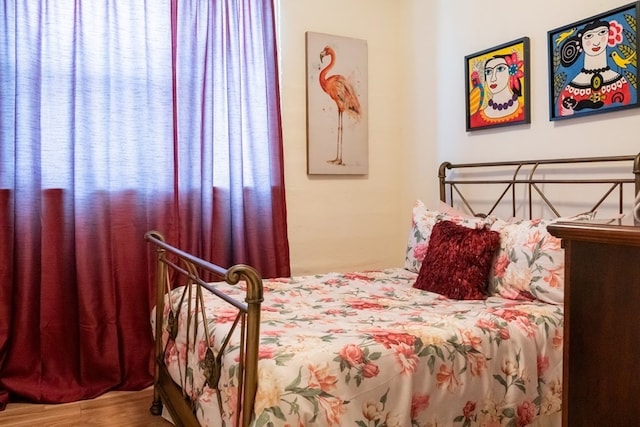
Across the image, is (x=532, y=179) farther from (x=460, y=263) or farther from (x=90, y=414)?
(x=90, y=414)

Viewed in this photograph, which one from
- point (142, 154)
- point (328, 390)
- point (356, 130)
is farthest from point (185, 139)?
point (328, 390)

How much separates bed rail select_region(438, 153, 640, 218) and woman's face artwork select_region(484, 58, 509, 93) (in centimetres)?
40

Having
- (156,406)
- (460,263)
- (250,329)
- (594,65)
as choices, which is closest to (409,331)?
(250,329)

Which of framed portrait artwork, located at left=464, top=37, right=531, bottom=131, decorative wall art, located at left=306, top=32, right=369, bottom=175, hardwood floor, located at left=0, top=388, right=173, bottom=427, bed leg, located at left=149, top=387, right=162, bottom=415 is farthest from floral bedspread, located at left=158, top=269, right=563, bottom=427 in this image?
decorative wall art, located at left=306, top=32, right=369, bottom=175

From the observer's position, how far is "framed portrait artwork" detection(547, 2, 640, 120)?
211cm

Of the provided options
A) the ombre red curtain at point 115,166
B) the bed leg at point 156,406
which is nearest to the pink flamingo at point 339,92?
the ombre red curtain at point 115,166

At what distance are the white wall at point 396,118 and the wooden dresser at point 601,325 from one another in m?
1.61

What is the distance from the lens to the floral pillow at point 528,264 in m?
1.96

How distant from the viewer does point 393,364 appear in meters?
1.42

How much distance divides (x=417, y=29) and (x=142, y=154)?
1846 mm

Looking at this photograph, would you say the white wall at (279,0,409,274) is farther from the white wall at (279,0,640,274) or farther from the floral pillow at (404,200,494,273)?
the floral pillow at (404,200,494,273)

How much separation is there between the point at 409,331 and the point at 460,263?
0.74 m

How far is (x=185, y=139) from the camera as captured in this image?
108 inches

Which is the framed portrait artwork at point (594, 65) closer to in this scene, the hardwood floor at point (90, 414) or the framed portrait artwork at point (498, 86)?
the framed portrait artwork at point (498, 86)
